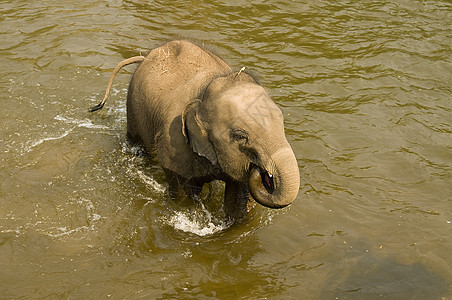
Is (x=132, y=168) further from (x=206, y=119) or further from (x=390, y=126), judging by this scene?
(x=390, y=126)

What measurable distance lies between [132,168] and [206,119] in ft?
6.21

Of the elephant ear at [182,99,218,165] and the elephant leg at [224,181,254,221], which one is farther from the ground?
the elephant ear at [182,99,218,165]

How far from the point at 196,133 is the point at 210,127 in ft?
0.55

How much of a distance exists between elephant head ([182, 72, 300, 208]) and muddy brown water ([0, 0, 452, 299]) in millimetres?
859

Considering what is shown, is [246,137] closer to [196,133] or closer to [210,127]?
[210,127]

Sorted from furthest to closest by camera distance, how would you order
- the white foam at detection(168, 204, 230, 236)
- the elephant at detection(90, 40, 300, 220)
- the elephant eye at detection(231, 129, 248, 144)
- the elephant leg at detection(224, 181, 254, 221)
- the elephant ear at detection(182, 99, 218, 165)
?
the white foam at detection(168, 204, 230, 236) < the elephant leg at detection(224, 181, 254, 221) < the elephant ear at detection(182, 99, 218, 165) < the elephant eye at detection(231, 129, 248, 144) < the elephant at detection(90, 40, 300, 220)

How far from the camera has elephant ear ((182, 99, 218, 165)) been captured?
4.42 metres

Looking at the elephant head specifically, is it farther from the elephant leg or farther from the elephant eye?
the elephant leg

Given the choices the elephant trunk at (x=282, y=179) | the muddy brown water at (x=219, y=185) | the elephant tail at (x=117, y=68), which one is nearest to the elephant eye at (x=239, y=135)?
the elephant trunk at (x=282, y=179)

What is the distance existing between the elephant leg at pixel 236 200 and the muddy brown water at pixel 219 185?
16cm

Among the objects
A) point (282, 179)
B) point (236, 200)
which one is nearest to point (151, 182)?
point (236, 200)

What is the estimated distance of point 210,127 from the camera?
4355 millimetres

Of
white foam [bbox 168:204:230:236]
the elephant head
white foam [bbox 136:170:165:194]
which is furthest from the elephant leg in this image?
white foam [bbox 136:170:165:194]

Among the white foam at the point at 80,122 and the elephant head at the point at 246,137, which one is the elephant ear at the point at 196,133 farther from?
the white foam at the point at 80,122
